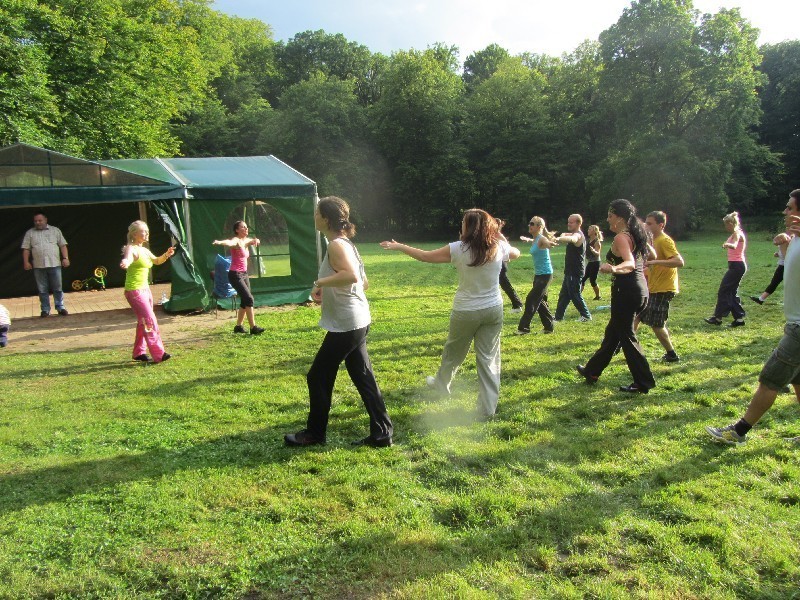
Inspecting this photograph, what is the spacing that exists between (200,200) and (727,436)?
8971mm

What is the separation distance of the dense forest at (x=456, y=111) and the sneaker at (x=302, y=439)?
2118cm

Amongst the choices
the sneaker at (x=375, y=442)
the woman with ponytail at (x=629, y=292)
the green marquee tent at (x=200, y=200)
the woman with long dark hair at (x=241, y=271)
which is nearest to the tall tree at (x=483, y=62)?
the green marquee tent at (x=200, y=200)

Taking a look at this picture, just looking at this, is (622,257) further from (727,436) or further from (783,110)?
(783,110)

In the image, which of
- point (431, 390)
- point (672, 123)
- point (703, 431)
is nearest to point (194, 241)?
point (431, 390)

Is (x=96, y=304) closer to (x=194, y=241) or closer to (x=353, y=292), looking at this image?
(x=194, y=241)

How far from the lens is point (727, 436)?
420cm

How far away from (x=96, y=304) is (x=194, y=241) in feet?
A: 10.3

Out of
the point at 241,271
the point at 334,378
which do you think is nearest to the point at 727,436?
the point at 334,378

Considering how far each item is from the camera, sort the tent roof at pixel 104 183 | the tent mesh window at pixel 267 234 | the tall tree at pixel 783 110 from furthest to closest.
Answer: the tall tree at pixel 783 110
the tent mesh window at pixel 267 234
the tent roof at pixel 104 183

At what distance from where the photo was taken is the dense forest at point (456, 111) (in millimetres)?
23859

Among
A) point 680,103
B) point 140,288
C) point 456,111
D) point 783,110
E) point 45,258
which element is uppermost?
point 456,111

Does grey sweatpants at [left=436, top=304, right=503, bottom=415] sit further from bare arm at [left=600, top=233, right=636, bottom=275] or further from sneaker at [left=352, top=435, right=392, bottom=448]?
bare arm at [left=600, top=233, right=636, bottom=275]

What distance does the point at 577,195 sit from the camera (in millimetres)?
40844

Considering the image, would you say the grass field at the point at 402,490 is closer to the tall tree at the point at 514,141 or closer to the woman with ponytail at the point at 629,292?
the woman with ponytail at the point at 629,292
